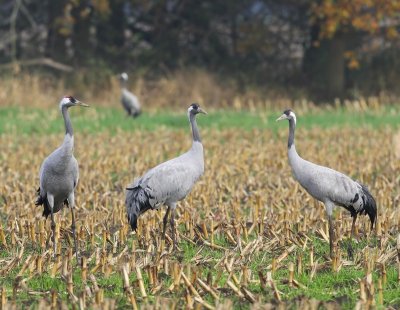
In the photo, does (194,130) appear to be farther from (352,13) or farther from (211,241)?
(352,13)

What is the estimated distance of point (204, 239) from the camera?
321 inches

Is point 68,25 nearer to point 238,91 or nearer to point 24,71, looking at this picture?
point 24,71

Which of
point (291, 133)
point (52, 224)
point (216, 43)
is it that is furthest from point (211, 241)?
point (216, 43)

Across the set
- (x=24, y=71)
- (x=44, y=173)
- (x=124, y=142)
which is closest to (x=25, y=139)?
(x=124, y=142)

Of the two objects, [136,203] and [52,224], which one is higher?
[136,203]

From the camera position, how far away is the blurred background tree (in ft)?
93.8

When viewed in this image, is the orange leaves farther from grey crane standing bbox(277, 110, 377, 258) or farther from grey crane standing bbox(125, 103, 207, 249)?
grey crane standing bbox(277, 110, 377, 258)

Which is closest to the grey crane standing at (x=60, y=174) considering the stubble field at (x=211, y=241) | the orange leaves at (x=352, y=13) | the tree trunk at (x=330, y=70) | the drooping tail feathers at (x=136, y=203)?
the stubble field at (x=211, y=241)

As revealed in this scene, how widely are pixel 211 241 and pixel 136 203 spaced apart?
716 millimetres

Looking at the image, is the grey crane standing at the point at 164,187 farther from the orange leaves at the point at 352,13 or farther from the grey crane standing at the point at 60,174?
the orange leaves at the point at 352,13

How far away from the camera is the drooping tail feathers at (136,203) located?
25.9ft

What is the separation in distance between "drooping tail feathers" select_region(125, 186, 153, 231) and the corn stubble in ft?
0.70

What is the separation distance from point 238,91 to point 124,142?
41.9 feet

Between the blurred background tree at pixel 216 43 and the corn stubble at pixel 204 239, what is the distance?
1499cm
